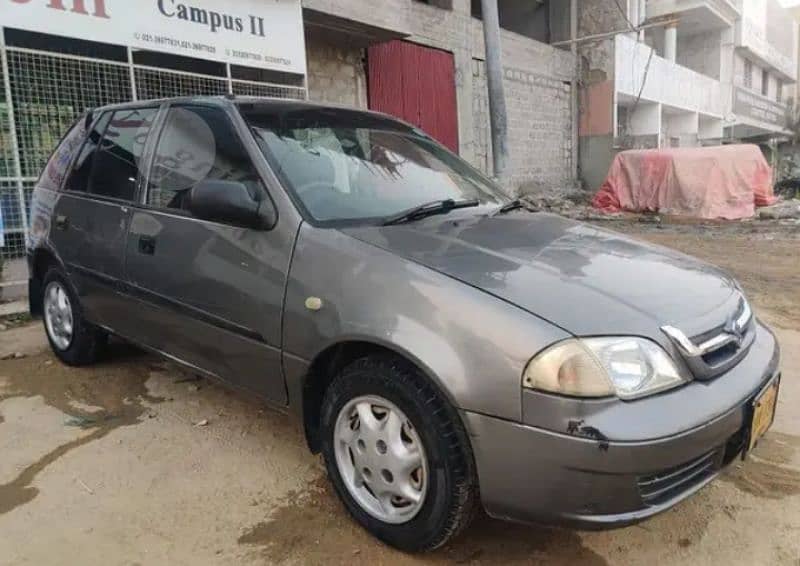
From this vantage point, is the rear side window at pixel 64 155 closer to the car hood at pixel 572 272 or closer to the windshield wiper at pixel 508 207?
the car hood at pixel 572 272

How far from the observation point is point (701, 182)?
44.1ft

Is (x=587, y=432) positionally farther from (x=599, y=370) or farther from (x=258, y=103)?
(x=258, y=103)

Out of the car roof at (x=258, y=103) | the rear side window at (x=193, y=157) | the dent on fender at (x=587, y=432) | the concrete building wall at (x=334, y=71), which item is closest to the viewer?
the dent on fender at (x=587, y=432)

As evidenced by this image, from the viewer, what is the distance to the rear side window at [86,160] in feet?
12.9

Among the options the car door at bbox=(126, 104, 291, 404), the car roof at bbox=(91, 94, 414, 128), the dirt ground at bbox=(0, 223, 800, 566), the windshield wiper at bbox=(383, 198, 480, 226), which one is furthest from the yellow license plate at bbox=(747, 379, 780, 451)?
the car roof at bbox=(91, 94, 414, 128)

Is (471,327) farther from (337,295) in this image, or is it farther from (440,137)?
(440,137)

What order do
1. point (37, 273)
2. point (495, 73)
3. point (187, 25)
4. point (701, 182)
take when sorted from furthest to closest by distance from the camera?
point (701, 182) < point (495, 73) < point (187, 25) < point (37, 273)

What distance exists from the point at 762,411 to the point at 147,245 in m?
2.81

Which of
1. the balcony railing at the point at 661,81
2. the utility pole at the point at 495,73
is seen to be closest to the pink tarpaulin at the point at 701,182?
the utility pole at the point at 495,73

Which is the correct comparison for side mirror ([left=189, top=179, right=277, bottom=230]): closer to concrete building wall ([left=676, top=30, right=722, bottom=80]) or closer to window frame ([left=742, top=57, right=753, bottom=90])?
concrete building wall ([left=676, top=30, right=722, bottom=80])

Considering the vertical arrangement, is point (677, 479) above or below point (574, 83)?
below

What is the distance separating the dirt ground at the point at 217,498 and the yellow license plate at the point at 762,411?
16.7 inches

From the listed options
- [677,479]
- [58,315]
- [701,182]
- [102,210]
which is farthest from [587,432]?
[701,182]

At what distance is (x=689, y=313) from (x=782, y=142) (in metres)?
47.3
